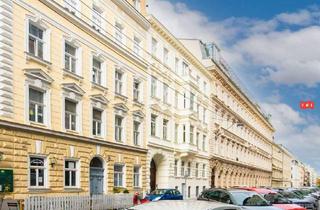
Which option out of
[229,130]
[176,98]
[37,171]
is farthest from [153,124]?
[229,130]

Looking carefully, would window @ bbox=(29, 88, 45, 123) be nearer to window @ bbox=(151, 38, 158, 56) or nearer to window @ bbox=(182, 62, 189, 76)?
window @ bbox=(151, 38, 158, 56)

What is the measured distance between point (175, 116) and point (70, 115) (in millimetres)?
18974

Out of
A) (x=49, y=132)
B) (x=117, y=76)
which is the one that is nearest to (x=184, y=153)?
(x=117, y=76)

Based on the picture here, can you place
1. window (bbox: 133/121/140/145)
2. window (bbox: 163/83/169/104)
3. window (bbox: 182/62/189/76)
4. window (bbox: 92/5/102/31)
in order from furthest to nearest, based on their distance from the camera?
window (bbox: 182/62/189/76)
window (bbox: 163/83/169/104)
window (bbox: 133/121/140/145)
window (bbox: 92/5/102/31)

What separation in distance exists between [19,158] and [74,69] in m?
7.47

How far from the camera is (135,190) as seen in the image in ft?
112

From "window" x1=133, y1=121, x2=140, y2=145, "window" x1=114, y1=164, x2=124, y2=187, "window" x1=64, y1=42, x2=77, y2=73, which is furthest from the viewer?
"window" x1=133, y1=121, x2=140, y2=145

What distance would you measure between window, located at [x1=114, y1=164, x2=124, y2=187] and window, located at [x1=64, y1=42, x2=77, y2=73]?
8080 mm

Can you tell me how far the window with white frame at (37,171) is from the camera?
73.2 feet

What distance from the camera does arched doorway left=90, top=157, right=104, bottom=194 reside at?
2848 cm

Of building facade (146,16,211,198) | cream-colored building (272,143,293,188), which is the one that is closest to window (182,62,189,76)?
building facade (146,16,211,198)

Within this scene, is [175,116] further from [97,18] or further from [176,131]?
[97,18]

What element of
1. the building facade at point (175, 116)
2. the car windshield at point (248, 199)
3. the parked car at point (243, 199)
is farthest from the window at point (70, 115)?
the car windshield at point (248, 199)

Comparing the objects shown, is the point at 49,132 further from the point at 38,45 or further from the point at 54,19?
the point at 54,19
